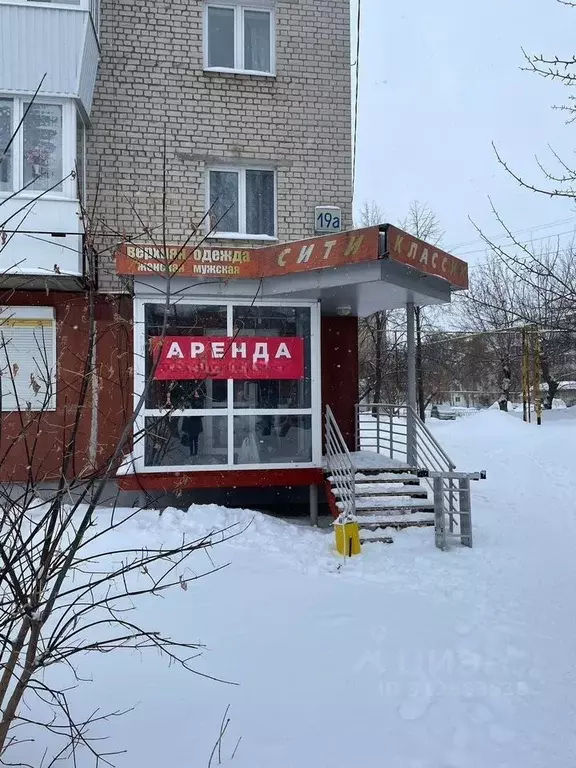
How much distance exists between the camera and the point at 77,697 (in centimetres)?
369

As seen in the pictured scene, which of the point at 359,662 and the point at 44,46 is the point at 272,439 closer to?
the point at 359,662

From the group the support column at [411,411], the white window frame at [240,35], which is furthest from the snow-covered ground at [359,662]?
the white window frame at [240,35]

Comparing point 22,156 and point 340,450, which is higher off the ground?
point 22,156

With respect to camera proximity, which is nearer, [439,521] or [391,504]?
[439,521]

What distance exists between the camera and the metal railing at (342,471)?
7254 mm

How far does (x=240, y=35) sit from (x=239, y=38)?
0.07 meters

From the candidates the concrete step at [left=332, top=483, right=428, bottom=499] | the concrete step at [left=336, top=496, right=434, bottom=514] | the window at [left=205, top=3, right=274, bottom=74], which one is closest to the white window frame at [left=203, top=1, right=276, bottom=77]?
the window at [left=205, top=3, right=274, bottom=74]

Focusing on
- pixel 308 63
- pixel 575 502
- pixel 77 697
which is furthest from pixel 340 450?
pixel 308 63

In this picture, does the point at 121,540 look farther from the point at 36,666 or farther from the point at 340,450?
the point at 36,666

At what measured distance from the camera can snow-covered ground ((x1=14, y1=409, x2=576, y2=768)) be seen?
3.28m

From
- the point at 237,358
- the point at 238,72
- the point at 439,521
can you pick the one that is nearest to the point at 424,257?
the point at 237,358

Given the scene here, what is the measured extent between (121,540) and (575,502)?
732cm

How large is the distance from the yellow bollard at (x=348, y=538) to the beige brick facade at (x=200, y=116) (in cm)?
484

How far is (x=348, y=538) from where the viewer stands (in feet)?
21.4
